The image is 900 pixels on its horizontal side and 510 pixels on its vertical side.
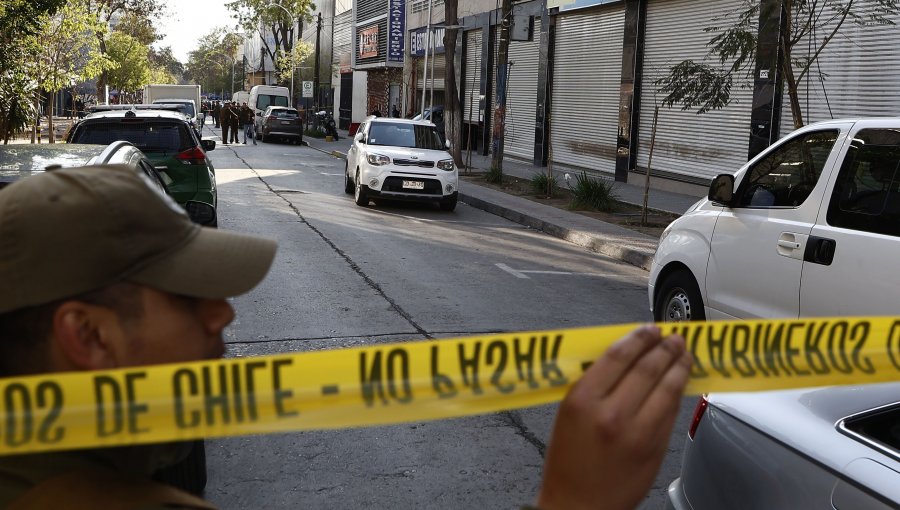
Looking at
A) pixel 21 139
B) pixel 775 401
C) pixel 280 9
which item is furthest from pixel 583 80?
pixel 280 9

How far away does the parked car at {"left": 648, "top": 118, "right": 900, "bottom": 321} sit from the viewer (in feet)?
17.6

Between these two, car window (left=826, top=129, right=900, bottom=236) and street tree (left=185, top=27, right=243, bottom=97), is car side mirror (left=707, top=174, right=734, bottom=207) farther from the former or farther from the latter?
street tree (left=185, top=27, right=243, bottom=97)

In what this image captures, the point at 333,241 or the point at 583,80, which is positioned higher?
the point at 583,80

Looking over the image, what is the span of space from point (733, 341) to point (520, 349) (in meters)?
0.40

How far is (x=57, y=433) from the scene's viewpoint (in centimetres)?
133

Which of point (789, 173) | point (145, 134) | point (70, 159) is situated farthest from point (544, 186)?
point (70, 159)

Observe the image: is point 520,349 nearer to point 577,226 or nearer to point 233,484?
point 233,484

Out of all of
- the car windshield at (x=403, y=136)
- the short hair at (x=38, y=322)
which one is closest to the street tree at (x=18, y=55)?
the car windshield at (x=403, y=136)

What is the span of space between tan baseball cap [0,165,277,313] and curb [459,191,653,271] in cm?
1128

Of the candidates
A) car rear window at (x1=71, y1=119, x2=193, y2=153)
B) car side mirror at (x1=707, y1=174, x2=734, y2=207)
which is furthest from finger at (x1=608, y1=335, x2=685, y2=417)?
car rear window at (x1=71, y1=119, x2=193, y2=153)

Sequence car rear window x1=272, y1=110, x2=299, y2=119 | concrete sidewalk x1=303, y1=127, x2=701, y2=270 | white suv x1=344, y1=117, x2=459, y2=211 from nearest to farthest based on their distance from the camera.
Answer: concrete sidewalk x1=303, y1=127, x2=701, y2=270, white suv x1=344, y1=117, x2=459, y2=211, car rear window x1=272, y1=110, x2=299, y2=119

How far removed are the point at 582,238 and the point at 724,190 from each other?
8125 mm

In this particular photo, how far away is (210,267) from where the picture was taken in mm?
1472

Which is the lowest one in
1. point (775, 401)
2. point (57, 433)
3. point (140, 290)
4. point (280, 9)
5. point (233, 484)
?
point (233, 484)
